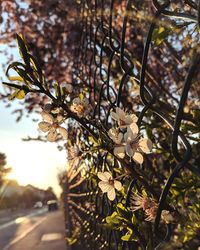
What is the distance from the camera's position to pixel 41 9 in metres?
6.53

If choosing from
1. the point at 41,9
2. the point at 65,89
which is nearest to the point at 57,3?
the point at 41,9

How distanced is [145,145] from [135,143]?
24 millimetres

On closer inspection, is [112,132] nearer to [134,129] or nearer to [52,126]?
[134,129]

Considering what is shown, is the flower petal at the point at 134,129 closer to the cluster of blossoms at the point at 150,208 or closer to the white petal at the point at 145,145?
the white petal at the point at 145,145

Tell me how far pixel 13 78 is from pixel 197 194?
1.04 metres

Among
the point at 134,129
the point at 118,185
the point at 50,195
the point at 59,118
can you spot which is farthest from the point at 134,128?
the point at 50,195

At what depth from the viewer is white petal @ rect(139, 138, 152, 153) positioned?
0.87 meters

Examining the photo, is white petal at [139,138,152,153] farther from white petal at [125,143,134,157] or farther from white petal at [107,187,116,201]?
white petal at [107,187,116,201]

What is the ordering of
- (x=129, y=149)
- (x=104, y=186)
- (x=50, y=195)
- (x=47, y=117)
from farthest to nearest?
(x=50, y=195), (x=47, y=117), (x=104, y=186), (x=129, y=149)

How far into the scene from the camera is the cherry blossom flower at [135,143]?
0.87m

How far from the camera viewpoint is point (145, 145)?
0.87m

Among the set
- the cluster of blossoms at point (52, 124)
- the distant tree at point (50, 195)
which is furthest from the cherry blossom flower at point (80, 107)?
the distant tree at point (50, 195)

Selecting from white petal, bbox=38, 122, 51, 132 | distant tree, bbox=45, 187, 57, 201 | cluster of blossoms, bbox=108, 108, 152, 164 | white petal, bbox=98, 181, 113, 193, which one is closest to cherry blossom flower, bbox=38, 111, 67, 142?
white petal, bbox=38, 122, 51, 132

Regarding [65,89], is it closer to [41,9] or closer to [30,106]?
[41,9]
